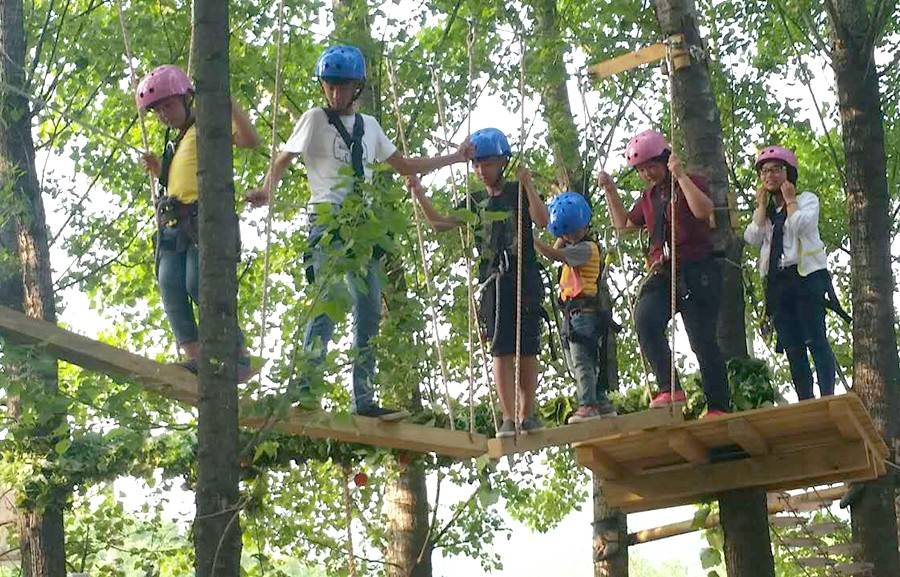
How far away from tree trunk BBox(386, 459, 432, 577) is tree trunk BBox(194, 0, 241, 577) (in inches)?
255

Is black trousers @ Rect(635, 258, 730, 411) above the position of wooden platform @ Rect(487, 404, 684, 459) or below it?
above

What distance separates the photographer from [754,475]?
711 centimetres

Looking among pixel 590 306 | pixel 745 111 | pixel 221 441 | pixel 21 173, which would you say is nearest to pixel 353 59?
pixel 590 306

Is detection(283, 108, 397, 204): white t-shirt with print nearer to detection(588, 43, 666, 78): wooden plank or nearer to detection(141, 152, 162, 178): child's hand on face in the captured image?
detection(141, 152, 162, 178): child's hand on face

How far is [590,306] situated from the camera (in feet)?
22.1

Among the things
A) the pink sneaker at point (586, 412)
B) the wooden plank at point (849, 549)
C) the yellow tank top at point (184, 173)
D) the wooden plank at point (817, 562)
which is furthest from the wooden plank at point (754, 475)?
the yellow tank top at point (184, 173)

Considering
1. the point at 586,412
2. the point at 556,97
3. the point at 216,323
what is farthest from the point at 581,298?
the point at 556,97

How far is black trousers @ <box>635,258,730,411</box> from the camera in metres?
6.55

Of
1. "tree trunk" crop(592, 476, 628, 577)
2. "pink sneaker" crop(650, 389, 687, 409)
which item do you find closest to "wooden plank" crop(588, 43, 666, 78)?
"pink sneaker" crop(650, 389, 687, 409)

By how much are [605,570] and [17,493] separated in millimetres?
4248

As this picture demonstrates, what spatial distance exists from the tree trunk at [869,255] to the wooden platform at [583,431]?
98.3 inches

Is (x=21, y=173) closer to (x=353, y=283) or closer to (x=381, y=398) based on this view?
(x=381, y=398)

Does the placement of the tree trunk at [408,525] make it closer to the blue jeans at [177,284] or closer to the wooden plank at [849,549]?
the wooden plank at [849,549]

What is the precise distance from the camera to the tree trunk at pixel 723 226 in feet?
24.0
